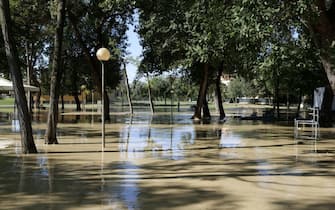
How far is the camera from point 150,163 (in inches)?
456

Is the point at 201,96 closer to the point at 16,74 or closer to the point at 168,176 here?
the point at 16,74

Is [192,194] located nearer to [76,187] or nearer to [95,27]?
[76,187]

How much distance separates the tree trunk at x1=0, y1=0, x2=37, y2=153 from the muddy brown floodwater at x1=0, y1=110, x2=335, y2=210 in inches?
21.7

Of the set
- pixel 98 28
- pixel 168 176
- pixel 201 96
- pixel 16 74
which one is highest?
pixel 98 28

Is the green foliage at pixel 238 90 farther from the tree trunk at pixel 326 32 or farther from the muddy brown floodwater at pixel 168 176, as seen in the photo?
the tree trunk at pixel 326 32

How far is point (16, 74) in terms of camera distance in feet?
43.2

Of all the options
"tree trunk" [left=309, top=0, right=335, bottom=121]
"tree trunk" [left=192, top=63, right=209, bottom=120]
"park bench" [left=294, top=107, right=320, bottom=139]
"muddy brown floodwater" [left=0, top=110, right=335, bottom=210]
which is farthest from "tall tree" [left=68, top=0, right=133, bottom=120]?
"tree trunk" [left=309, top=0, right=335, bottom=121]

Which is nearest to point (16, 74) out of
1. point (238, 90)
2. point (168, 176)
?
point (168, 176)

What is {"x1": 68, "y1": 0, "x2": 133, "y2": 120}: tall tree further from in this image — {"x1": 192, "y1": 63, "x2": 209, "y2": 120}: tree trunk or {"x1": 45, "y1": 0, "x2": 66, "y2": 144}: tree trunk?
{"x1": 45, "y1": 0, "x2": 66, "y2": 144}: tree trunk

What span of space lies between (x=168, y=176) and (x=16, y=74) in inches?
231

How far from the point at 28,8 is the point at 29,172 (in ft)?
49.4

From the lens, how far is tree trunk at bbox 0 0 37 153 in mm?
12961

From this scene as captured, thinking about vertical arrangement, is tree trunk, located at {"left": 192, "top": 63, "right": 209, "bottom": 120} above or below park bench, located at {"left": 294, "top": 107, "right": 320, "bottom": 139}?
above

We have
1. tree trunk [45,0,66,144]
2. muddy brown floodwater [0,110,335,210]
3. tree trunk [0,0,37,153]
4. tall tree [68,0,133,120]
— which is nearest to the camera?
muddy brown floodwater [0,110,335,210]
